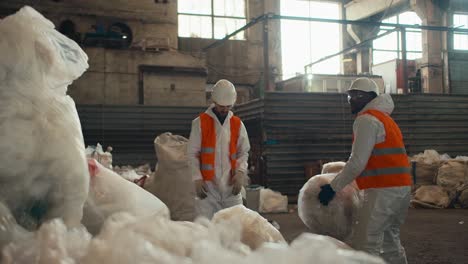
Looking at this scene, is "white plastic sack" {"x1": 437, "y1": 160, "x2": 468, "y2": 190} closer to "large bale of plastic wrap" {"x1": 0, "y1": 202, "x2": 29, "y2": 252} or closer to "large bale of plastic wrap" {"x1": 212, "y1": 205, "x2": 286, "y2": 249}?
"large bale of plastic wrap" {"x1": 212, "y1": 205, "x2": 286, "y2": 249}

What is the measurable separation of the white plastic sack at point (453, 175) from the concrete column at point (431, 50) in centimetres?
670

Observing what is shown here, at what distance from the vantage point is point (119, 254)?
794 millimetres

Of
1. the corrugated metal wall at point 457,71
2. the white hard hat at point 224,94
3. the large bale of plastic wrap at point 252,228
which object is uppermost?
the corrugated metal wall at point 457,71

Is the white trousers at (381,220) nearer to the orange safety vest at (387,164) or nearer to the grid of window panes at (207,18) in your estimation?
the orange safety vest at (387,164)

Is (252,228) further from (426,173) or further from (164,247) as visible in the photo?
(426,173)

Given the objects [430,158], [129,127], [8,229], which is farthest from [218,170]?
[430,158]

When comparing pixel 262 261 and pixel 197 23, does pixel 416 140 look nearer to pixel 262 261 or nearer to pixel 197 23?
pixel 197 23

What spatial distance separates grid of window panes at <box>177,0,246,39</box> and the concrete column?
5680 millimetres

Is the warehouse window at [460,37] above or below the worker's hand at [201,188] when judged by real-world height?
above

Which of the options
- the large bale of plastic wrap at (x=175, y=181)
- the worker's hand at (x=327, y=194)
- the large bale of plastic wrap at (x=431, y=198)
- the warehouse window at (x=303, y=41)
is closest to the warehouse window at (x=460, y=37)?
the warehouse window at (x=303, y=41)

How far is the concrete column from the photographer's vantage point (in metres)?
14.4

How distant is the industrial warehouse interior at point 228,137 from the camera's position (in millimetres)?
1112

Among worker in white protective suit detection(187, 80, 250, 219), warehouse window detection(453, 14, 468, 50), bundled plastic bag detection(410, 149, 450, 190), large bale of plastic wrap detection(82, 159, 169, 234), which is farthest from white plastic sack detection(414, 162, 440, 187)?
warehouse window detection(453, 14, 468, 50)

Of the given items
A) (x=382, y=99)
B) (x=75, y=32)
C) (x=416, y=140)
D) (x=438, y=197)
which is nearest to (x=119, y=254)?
(x=382, y=99)
